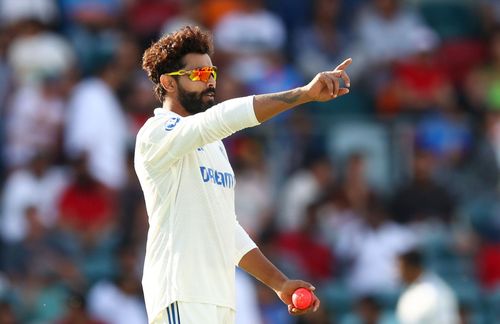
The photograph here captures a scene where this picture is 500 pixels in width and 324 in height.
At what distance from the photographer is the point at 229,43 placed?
49.7ft

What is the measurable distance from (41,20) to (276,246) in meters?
4.04

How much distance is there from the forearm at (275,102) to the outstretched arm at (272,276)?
3.70ft

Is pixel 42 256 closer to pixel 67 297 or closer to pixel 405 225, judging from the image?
pixel 67 297

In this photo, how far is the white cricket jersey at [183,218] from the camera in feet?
21.9

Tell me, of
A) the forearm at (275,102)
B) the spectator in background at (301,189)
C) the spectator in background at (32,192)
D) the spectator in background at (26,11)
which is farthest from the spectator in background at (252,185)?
the forearm at (275,102)

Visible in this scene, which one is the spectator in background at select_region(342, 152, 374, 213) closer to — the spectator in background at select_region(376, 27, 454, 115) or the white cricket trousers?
the spectator in background at select_region(376, 27, 454, 115)

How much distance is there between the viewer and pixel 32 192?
1360 centimetres

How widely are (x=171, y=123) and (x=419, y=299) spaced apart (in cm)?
548

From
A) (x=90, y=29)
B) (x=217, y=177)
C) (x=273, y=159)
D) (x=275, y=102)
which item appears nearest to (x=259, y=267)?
(x=217, y=177)

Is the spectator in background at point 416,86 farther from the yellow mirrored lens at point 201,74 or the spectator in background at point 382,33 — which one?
the yellow mirrored lens at point 201,74

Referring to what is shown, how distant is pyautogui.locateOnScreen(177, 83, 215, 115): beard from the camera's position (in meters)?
6.95

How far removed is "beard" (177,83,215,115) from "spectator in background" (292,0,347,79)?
858 centimetres

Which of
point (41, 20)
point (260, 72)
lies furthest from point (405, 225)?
point (41, 20)

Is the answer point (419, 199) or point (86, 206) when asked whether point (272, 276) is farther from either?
point (419, 199)
